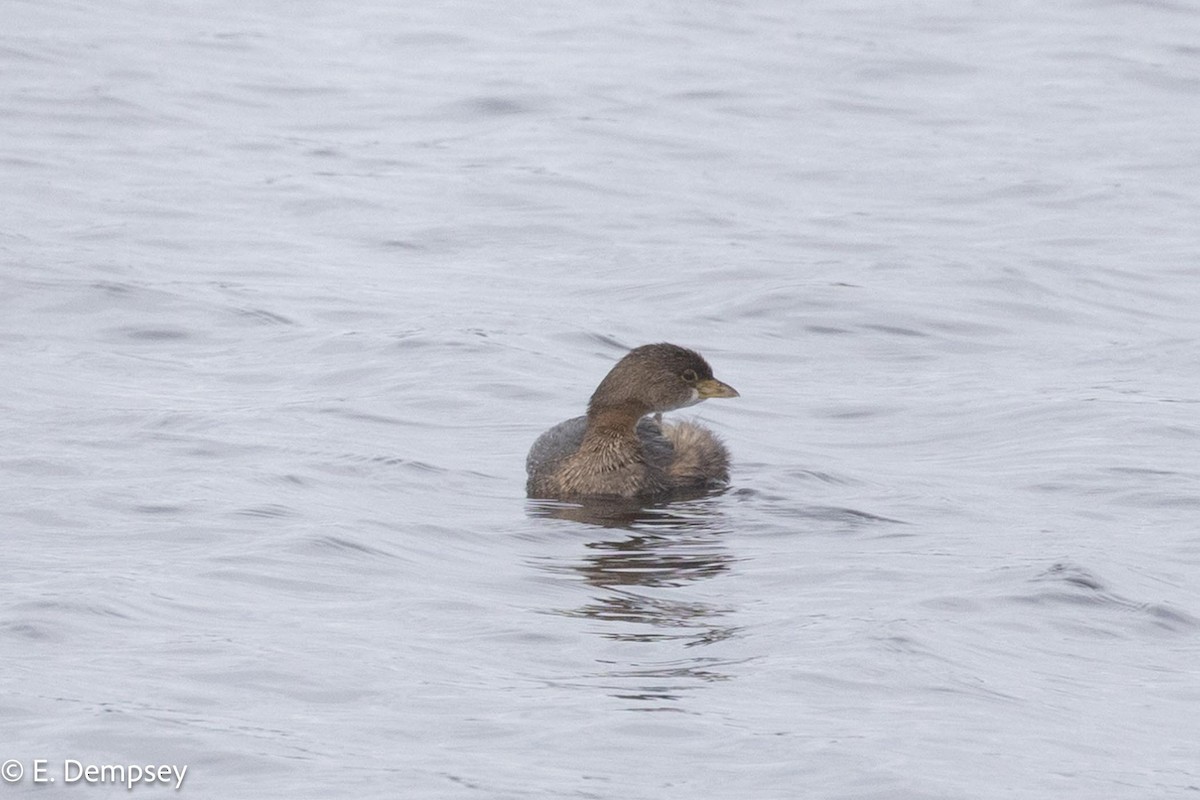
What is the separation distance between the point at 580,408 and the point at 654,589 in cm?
354

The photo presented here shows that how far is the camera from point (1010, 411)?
12141mm

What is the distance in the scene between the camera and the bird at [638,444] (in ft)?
34.9

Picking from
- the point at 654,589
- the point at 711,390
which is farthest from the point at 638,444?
the point at 654,589

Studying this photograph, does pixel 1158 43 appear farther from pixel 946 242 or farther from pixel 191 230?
pixel 191 230

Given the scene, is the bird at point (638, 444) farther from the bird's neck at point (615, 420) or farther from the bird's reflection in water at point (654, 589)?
the bird's reflection in water at point (654, 589)

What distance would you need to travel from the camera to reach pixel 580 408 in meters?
12.3

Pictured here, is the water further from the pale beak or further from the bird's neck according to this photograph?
the bird's neck

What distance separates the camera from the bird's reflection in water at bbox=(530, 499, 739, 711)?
768 centimetres

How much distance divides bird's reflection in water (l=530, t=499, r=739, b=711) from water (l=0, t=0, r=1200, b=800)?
33 mm

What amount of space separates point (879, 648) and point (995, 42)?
18.3 meters

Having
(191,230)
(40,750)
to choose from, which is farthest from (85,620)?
(191,230)

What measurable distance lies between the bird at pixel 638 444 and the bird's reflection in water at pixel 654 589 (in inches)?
6.6

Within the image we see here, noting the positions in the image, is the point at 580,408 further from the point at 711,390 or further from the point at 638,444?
the point at 638,444

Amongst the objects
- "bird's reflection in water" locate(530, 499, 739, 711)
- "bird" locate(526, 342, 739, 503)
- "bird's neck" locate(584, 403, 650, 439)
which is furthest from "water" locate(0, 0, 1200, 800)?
"bird's neck" locate(584, 403, 650, 439)
